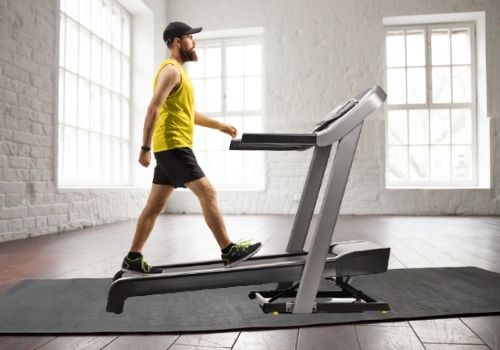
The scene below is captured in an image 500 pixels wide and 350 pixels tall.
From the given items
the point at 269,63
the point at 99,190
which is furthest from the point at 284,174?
the point at 99,190

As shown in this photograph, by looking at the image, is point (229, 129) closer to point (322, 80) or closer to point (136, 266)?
point (136, 266)

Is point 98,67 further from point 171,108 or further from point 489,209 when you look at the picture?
point 489,209

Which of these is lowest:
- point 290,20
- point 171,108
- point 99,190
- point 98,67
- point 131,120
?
point 99,190

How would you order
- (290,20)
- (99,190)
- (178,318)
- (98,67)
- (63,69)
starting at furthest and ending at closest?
(290,20), (98,67), (99,190), (63,69), (178,318)

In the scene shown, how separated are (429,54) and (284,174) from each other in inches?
128

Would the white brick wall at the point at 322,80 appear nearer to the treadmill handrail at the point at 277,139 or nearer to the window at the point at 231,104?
the window at the point at 231,104

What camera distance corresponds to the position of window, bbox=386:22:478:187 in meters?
7.68

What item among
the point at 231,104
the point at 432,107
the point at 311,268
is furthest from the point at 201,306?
the point at 432,107

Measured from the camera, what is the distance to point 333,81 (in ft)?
25.2

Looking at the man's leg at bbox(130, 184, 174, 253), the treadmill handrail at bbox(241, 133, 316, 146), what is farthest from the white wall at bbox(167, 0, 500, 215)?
the treadmill handrail at bbox(241, 133, 316, 146)

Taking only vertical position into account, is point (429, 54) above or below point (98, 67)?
above

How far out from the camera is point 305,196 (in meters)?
2.00

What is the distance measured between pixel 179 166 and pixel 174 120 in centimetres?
23

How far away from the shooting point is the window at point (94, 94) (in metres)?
5.57
